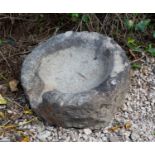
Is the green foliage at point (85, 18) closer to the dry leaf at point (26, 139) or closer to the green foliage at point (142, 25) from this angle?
the green foliage at point (142, 25)

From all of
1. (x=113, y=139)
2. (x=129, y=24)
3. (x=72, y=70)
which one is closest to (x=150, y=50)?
(x=129, y=24)

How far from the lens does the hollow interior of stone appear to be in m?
2.44

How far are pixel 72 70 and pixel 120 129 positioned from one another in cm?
43

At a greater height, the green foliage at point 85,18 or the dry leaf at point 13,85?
the green foliage at point 85,18

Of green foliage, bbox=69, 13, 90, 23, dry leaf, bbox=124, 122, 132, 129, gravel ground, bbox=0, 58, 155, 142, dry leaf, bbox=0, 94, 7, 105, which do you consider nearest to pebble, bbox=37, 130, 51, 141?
gravel ground, bbox=0, 58, 155, 142

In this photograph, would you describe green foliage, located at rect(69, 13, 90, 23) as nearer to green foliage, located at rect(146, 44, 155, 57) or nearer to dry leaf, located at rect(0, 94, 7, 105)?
green foliage, located at rect(146, 44, 155, 57)

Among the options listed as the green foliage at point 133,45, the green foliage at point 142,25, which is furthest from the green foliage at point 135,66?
the green foliage at point 142,25

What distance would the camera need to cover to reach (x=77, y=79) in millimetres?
2480

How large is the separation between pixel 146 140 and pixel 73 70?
1.83 ft


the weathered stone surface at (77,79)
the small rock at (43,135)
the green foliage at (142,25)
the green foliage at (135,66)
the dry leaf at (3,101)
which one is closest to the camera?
the weathered stone surface at (77,79)

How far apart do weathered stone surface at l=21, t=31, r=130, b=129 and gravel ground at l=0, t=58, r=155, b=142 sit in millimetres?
49

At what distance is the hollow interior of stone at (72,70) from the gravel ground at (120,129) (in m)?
0.22

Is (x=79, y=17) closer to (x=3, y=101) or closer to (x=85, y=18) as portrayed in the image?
(x=85, y=18)

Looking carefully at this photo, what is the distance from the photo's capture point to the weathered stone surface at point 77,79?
2271 mm
